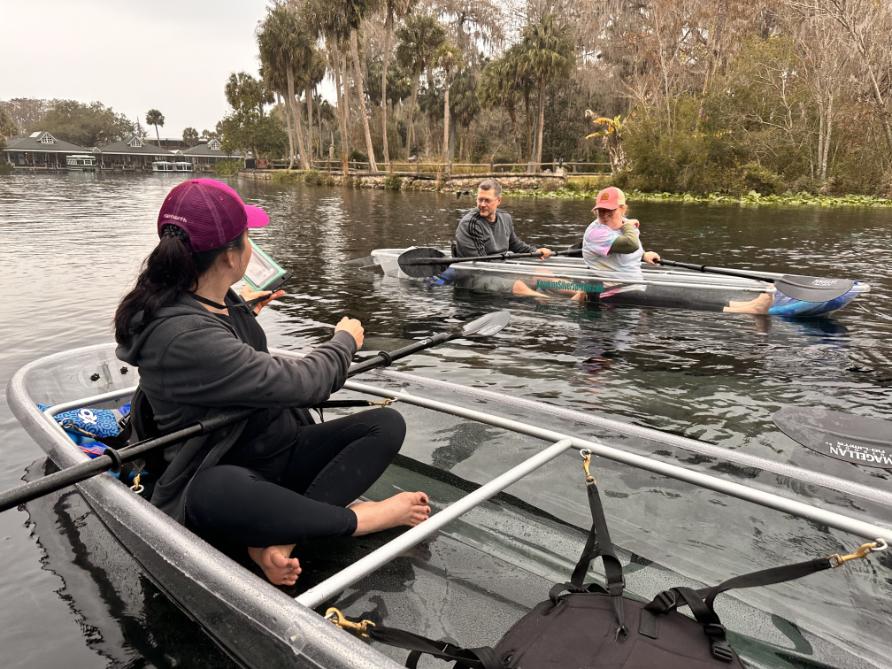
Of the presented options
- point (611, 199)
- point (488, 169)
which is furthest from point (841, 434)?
point (488, 169)

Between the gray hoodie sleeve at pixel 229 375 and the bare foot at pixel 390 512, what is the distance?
0.61 metres

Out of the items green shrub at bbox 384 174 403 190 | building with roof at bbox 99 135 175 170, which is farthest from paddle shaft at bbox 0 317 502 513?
building with roof at bbox 99 135 175 170

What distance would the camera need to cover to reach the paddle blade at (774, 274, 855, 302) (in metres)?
6.94

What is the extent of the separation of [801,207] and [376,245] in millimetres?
19537

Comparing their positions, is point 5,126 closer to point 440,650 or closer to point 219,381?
point 219,381

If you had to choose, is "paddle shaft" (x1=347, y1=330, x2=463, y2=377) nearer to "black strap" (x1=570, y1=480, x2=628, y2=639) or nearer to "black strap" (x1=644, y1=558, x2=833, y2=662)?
"black strap" (x1=570, y1=480, x2=628, y2=639)

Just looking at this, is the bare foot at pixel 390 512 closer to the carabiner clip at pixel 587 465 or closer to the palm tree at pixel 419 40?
the carabiner clip at pixel 587 465

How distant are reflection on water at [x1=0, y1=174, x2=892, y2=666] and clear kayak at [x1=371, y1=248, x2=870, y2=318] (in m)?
0.20

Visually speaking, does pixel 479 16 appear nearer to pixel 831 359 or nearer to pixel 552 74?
pixel 552 74

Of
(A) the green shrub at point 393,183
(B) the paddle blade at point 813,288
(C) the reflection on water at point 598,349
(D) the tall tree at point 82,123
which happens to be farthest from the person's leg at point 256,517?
(D) the tall tree at point 82,123

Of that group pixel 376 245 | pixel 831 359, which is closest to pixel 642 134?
pixel 376 245

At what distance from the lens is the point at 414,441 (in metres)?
3.92

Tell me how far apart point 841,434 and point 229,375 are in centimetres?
310

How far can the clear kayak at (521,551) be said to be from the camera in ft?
6.48
